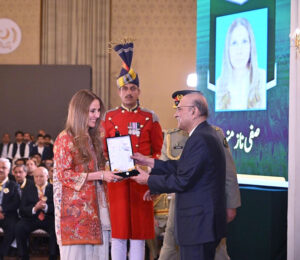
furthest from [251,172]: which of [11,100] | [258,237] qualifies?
[11,100]

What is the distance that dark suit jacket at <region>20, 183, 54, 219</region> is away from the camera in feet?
18.2

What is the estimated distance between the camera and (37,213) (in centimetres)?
551

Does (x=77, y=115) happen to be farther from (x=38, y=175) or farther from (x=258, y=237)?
(x=38, y=175)

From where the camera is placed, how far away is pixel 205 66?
5.72 meters

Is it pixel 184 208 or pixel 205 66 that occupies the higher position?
pixel 205 66

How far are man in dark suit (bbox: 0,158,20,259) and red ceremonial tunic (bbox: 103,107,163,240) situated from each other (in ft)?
6.63

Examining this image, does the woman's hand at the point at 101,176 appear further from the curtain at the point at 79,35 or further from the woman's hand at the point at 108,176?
the curtain at the point at 79,35

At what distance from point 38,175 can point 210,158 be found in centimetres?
337

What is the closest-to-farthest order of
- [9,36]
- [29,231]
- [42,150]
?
[29,231], [42,150], [9,36]

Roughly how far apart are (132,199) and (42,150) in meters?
6.60

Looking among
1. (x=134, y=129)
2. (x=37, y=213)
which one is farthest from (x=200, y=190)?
(x=37, y=213)

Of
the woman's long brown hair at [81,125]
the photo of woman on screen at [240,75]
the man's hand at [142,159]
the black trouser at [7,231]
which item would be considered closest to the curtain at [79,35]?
the black trouser at [7,231]

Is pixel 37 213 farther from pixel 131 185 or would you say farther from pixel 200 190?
pixel 200 190

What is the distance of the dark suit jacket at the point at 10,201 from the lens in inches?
222
